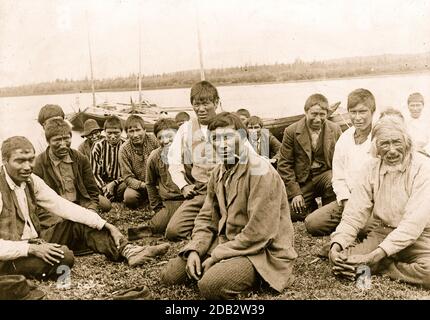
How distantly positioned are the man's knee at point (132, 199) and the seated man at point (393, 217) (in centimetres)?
205

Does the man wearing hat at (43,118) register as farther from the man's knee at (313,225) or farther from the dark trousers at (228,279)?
the man's knee at (313,225)

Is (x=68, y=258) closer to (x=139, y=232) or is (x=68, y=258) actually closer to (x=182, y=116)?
(x=139, y=232)

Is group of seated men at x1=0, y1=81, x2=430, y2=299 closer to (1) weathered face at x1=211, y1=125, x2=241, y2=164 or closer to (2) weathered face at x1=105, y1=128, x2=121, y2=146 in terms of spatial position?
(1) weathered face at x1=211, y1=125, x2=241, y2=164

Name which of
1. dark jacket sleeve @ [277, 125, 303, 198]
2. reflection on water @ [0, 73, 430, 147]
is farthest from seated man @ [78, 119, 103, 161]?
dark jacket sleeve @ [277, 125, 303, 198]

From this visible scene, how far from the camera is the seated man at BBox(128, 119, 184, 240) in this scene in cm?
479

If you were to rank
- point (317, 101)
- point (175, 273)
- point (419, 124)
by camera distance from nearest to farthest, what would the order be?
point (175, 273) < point (419, 124) < point (317, 101)

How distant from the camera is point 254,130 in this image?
201 inches

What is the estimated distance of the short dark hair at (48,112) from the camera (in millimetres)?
4668

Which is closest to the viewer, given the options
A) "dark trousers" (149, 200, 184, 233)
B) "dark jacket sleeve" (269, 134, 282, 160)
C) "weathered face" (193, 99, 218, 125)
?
"weathered face" (193, 99, 218, 125)

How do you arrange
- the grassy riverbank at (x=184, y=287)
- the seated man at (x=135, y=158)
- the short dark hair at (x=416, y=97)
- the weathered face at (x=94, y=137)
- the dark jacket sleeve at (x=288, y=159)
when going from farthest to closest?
the weathered face at (x=94, y=137)
the seated man at (x=135, y=158)
the dark jacket sleeve at (x=288, y=159)
the short dark hair at (x=416, y=97)
the grassy riverbank at (x=184, y=287)

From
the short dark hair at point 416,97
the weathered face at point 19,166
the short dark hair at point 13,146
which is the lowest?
the weathered face at point 19,166

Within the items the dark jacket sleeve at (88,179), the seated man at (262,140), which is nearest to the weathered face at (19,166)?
the dark jacket sleeve at (88,179)

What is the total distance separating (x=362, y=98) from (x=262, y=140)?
112 centimetres

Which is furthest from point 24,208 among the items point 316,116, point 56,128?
point 316,116
